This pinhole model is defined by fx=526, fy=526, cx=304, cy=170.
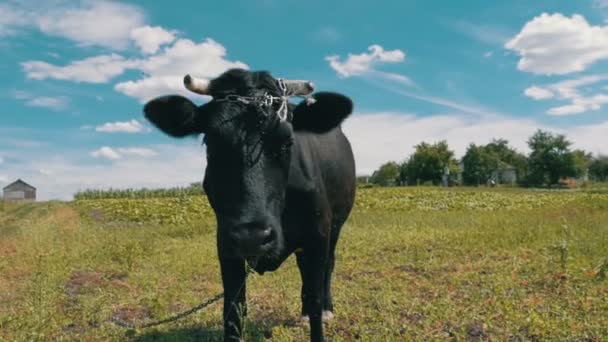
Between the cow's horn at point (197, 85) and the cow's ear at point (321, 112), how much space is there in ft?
2.11

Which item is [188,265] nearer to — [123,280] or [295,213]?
[123,280]

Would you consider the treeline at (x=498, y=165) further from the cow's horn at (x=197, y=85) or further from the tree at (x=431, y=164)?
the cow's horn at (x=197, y=85)

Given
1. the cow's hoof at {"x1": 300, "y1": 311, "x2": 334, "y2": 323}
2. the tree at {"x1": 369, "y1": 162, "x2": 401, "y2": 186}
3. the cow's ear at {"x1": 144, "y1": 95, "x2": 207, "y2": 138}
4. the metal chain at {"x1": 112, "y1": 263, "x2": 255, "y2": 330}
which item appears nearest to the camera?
the cow's ear at {"x1": 144, "y1": 95, "x2": 207, "y2": 138}

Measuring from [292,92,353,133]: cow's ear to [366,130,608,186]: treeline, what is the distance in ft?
254

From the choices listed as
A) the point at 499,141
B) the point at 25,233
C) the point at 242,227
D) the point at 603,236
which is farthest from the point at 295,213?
the point at 499,141

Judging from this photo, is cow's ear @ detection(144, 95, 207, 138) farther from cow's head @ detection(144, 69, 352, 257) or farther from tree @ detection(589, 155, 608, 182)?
tree @ detection(589, 155, 608, 182)

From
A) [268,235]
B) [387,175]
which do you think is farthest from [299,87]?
[387,175]

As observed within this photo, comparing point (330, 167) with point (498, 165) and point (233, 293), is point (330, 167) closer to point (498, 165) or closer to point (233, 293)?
point (233, 293)

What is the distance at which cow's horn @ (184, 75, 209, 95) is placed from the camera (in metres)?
3.35

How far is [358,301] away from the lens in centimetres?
587

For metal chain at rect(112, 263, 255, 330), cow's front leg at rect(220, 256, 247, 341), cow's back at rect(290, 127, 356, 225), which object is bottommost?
metal chain at rect(112, 263, 255, 330)

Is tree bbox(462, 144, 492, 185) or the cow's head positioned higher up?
tree bbox(462, 144, 492, 185)

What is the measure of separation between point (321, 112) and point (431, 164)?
86.8 m

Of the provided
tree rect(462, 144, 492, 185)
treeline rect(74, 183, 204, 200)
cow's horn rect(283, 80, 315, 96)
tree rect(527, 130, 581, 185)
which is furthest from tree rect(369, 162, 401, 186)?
cow's horn rect(283, 80, 315, 96)
